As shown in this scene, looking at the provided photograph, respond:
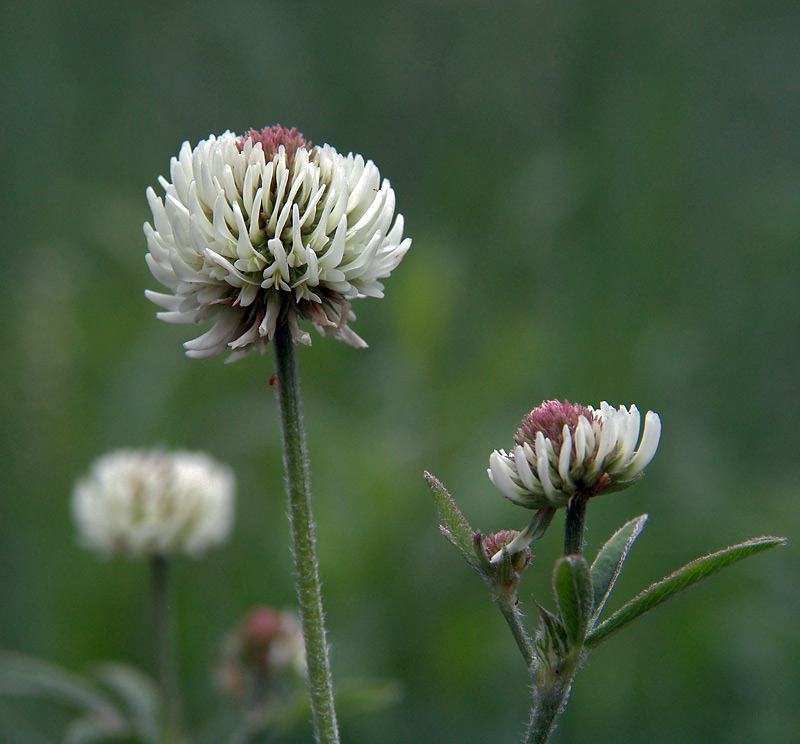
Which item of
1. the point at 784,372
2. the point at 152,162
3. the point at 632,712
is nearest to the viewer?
the point at 632,712

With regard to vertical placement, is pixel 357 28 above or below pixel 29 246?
above

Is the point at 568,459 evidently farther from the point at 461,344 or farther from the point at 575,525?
the point at 461,344

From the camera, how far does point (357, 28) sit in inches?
320

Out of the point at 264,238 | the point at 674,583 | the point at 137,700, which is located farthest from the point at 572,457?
the point at 137,700

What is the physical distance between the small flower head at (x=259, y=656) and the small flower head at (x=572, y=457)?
1.76 m

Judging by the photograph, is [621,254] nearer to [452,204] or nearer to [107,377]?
[452,204]

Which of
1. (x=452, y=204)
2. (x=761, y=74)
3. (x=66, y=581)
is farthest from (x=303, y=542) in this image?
(x=761, y=74)

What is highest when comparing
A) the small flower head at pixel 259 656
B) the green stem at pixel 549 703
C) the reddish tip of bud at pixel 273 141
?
the reddish tip of bud at pixel 273 141

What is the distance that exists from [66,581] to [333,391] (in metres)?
1.85

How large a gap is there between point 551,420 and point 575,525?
0.58ft

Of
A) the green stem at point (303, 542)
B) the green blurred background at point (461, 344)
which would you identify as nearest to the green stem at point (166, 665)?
the green blurred background at point (461, 344)

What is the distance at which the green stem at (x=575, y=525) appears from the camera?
1586mm

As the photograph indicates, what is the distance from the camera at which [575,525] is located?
1.60 meters

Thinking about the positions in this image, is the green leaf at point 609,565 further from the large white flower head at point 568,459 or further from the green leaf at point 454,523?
the green leaf at point 454,523
